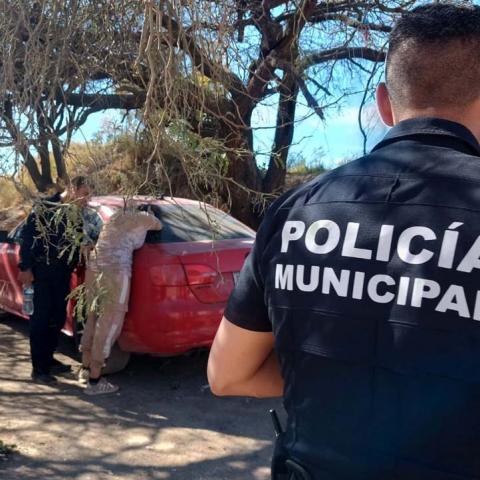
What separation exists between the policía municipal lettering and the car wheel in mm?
4268

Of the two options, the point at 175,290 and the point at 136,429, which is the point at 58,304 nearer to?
the point at 175,290

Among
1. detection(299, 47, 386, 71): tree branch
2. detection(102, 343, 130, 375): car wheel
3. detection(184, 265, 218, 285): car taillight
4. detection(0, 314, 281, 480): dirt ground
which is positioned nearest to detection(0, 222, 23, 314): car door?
detection(0, 314, 281, 480): dirt ground

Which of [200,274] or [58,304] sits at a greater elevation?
[200,274]

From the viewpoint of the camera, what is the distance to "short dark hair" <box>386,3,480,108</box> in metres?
1.34

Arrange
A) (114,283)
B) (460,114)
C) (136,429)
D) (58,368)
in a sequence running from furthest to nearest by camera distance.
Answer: (58,368) < (114,283) < (136,429) < (460,114)

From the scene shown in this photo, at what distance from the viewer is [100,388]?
5.14m

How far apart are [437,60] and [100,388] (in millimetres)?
4341

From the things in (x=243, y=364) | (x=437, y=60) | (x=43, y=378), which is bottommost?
(x=43, y=378)

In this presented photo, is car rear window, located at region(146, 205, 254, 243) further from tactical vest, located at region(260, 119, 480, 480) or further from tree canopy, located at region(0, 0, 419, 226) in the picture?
Result: tactical vest, located at region(260, 119, 480, 480)

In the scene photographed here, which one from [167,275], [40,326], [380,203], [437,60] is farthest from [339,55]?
[380,203]

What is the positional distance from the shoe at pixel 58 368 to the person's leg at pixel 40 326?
5.4 inches

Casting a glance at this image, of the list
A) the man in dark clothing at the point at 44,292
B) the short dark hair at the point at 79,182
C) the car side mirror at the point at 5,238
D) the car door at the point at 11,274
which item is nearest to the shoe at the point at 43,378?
the man in dark clothing at the point at 44,292

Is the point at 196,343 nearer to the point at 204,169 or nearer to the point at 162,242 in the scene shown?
the point at 162,242

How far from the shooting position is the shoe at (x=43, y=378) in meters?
5.38
